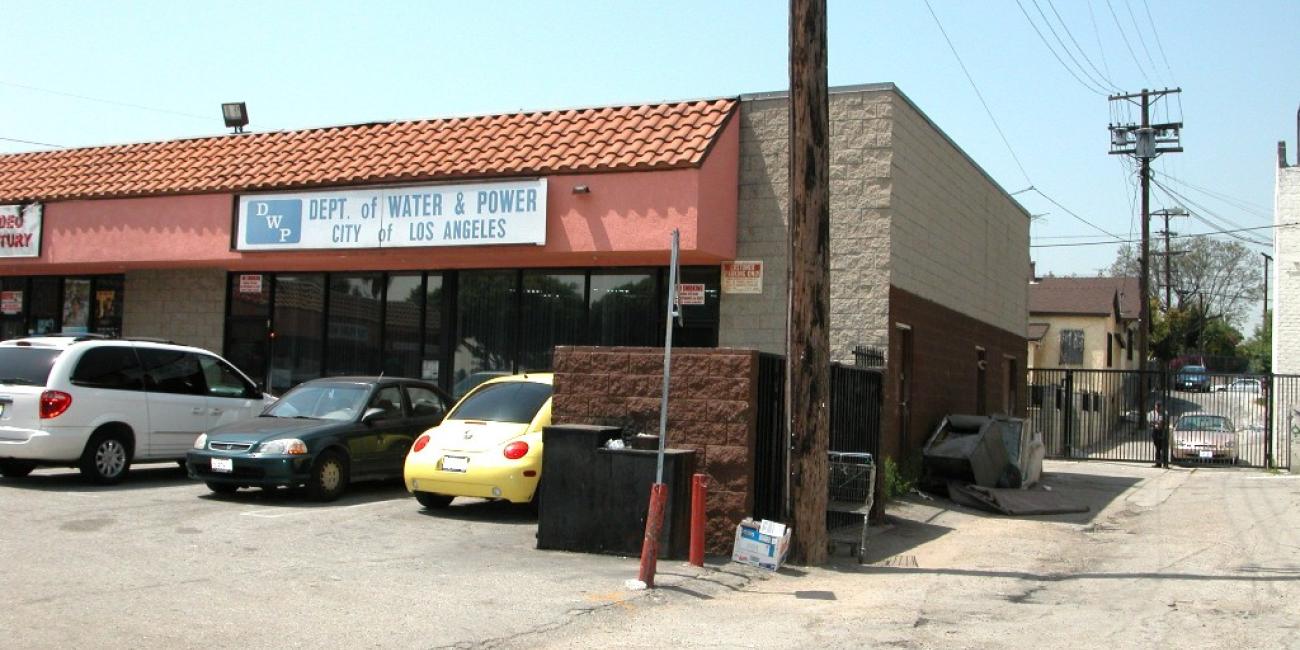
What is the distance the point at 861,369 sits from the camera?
46.3ft

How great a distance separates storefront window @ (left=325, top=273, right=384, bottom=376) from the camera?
64.2 ft

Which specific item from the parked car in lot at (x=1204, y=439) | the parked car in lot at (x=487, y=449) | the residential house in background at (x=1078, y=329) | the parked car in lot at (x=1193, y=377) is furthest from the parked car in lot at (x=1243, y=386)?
the parked car in lot at (x=487, y=449)

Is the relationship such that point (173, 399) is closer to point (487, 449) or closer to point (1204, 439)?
point (487, 449)

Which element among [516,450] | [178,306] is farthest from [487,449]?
[178,306]

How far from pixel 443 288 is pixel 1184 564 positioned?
11.7 metres

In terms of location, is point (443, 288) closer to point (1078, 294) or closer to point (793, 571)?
point (793, 571)

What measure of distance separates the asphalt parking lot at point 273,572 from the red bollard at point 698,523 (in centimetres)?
56

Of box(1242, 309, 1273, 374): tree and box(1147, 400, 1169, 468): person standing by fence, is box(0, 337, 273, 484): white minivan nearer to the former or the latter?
box(1147, 400, 1169, 468): person standing by fence

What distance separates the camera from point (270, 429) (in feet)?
44.3

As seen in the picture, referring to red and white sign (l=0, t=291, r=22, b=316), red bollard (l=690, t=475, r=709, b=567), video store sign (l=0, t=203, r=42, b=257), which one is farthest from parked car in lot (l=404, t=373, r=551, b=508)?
red and white sign (l=0, t=291, r=22, b=316)

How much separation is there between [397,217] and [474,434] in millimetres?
5762

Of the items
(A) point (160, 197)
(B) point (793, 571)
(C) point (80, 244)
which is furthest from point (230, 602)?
(C) point (80, 244)

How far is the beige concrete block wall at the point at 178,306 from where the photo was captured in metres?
20.8

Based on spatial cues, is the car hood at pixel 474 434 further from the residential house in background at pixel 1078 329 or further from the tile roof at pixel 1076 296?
the tile roof at pixel 1076 296
